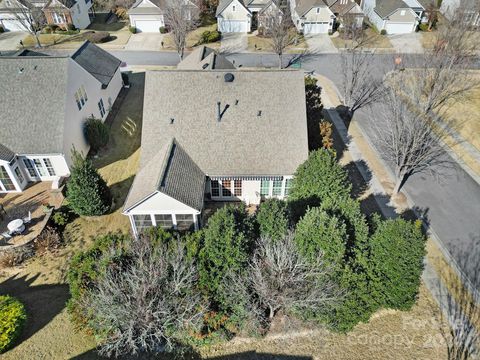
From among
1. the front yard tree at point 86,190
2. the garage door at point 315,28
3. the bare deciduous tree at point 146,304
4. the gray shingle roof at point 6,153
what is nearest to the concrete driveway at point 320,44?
the garage door at point 315,28

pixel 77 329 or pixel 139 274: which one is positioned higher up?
pixel 139 274

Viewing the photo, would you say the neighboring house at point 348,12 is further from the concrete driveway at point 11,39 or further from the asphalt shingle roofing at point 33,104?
the concrete driveway at point 11,39

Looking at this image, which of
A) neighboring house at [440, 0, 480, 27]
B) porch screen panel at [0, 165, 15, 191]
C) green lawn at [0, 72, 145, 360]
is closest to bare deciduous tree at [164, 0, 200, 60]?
green lawn at [0, 72, 145, 360]

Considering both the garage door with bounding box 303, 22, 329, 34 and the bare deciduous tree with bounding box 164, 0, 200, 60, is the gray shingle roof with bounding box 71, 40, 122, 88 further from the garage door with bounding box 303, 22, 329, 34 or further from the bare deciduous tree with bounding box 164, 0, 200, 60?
the garage door with bounding box 303, 22, 329, 34

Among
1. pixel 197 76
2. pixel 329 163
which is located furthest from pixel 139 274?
pixel 197 76

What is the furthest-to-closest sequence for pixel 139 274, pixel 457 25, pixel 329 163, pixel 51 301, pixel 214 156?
pixel 457 25 < pixel 214 156 < pixel 329 163 < pixel 51 301 < pixel 139 274

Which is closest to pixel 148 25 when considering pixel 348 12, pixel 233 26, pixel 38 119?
pixel 233 26

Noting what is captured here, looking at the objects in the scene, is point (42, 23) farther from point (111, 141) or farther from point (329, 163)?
point (329, 163)
